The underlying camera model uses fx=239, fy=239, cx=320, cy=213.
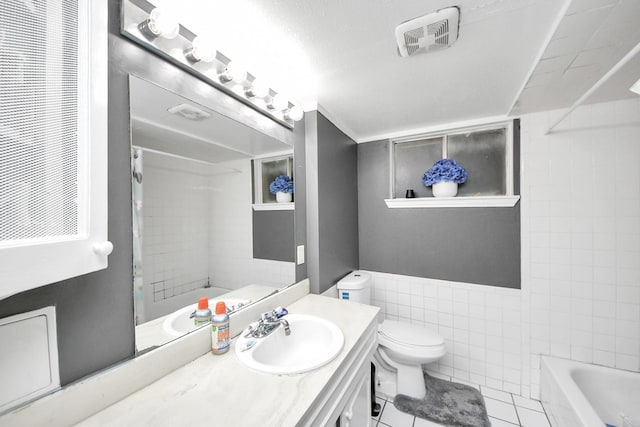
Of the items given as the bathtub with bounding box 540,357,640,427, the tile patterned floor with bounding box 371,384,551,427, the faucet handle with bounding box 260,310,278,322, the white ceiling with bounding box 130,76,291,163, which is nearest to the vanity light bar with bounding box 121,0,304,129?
the white ceiling with bounding box 130,76,291,163

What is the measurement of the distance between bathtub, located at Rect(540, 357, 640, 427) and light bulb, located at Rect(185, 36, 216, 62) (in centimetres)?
246

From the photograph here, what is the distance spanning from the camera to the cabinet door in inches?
15.4

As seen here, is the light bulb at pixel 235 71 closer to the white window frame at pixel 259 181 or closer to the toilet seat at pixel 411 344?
the white window frame at pixel 259 181

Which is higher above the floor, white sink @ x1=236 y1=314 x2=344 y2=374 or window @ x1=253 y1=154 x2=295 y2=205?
A: window @ x1=253 y1=154 x2=295 y2=205

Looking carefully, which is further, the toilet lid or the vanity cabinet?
the toilet lid

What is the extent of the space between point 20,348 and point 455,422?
214 cm

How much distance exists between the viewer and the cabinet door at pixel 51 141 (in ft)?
1.29

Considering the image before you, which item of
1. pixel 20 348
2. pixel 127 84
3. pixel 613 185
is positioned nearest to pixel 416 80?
pixel 127 84

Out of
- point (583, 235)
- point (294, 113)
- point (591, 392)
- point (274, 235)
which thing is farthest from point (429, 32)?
point (591, 392)

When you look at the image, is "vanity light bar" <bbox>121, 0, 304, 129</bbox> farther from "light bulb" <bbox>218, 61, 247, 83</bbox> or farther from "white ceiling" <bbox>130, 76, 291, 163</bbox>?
"white ceiling" <bbox>130, 76, 291, 163</bbox>

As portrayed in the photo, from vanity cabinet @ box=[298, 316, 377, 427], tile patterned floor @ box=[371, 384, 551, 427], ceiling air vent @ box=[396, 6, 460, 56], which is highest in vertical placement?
ceiling air vent @ box=[396, 6, 460, 56]

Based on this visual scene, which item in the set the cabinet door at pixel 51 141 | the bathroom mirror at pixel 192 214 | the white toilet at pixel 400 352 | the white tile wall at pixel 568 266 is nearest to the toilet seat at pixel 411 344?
the white toilet at pixel 400 352

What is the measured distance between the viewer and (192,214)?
0.99 meters

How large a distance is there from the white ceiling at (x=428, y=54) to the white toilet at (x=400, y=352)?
143 centimetres
